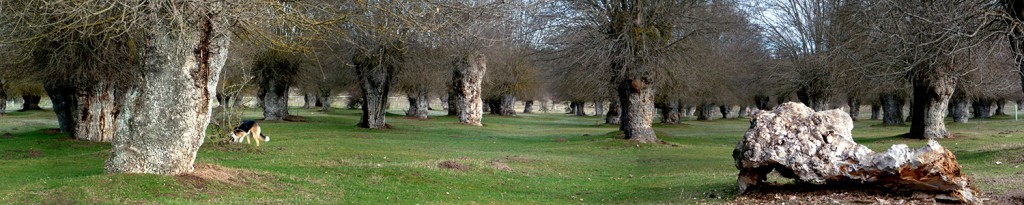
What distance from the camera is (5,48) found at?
22.1 m

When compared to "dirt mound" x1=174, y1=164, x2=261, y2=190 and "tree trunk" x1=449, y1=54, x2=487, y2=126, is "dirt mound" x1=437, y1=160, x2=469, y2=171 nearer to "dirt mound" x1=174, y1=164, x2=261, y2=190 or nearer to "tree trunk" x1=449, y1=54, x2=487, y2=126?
"dirt mound" x1=174, y1=164, x2=261, y2=190

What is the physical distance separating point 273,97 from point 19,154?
23991 millimetres

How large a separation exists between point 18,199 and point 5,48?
13.4 metres

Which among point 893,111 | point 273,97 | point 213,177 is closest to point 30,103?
point 273,97

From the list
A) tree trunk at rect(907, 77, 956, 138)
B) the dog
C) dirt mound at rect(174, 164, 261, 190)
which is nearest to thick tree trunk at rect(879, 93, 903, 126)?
tree trunk at rect(907, 77, 956, 138)

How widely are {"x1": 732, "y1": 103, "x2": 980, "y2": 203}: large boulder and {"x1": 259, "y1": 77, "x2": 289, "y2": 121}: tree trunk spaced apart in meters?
35.7

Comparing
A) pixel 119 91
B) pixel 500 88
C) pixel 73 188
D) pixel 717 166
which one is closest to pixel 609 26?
pixel 717 166

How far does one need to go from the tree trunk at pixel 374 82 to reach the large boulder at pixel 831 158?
28113 mm

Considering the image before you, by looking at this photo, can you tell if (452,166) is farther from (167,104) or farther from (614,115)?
(614,115)

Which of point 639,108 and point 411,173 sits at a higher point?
point 639,108

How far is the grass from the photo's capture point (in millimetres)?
12281

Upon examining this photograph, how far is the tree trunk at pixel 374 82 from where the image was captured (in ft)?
131

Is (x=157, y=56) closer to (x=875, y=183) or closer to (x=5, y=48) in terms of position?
(x=875, y=183)

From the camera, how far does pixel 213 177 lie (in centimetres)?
1315
